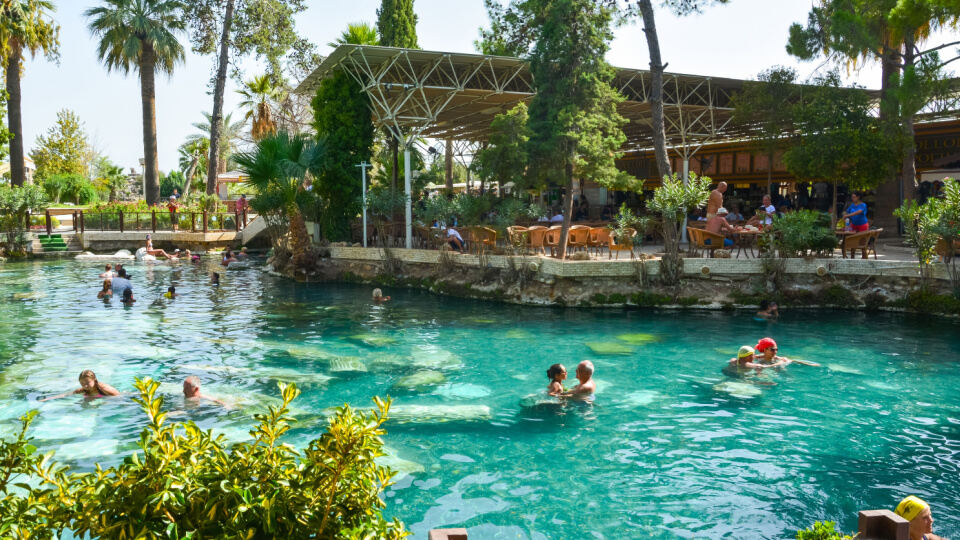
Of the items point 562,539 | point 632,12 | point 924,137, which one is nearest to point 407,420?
point 562,539

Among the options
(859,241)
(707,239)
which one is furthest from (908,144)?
(707,239)

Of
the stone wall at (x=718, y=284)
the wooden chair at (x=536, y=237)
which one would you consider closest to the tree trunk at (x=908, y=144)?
the stone wall at (x=718, y=284)

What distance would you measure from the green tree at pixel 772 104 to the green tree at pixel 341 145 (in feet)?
38.0

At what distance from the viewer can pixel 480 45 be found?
119ft

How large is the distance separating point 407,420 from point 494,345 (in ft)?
13.8

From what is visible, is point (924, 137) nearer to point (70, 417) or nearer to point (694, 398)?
point (694, 398)

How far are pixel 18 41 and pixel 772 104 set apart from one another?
1144 inches

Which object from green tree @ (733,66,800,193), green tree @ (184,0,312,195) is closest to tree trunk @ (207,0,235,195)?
green tree @ (184,0,312,195)

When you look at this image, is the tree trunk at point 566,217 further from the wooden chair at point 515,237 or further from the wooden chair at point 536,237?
the wooden chair at point 515,237

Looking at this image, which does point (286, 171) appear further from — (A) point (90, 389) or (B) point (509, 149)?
→ (A) point (90, 389)

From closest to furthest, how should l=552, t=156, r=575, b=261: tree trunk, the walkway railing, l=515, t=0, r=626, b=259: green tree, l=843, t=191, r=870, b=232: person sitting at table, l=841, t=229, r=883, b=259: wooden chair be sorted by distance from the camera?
l=841, t=229, r=883, b=259: wooden chair, l=843, t=191, r=870, b=232: person sitting at table, l=515, t=0, r=626, b=259: green tree, l=552, t=156, r=575, b=261: tree trunk, the walkway railing

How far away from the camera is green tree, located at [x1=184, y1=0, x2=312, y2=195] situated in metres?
31.9

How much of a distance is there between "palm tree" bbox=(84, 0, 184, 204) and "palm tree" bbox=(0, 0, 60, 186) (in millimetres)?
3858

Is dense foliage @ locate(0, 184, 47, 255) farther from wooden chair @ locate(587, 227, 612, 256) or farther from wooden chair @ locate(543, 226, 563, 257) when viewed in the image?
wooden chair @ locate(587, 227, 612, 256)
